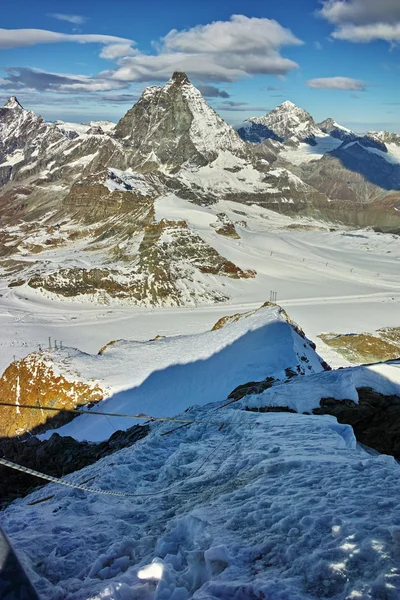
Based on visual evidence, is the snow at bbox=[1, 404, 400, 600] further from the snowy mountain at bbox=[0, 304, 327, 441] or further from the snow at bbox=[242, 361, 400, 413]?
the snowy mountain at bbox=[0, 304, 327, 441]

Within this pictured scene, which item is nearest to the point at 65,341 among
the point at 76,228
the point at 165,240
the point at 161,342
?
the point at 161,342

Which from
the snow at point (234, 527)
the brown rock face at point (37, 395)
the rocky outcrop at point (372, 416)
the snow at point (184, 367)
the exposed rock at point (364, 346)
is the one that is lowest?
the exposed rock at point (364, 346)

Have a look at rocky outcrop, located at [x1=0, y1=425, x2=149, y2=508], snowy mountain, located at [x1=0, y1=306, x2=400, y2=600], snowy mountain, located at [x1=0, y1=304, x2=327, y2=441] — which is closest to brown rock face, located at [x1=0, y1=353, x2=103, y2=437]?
snowy mountain, located at [x1=0, y1=304, x2=327, y2=441]

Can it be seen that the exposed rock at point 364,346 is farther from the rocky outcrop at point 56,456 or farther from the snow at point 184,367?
the rocky outcrop at point 56,456

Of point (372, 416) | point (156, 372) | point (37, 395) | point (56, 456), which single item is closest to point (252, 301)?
point (156, 372)

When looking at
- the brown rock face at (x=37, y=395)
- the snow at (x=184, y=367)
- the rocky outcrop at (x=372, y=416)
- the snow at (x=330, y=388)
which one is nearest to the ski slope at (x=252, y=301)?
the snow at (x=184, y=367)

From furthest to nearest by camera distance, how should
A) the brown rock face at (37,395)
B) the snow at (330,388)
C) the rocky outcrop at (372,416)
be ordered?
the brown rock face at (37,395), the snow at (330,388), the rocky outcrop at (372,416)

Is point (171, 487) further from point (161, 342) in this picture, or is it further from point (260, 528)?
point (161, 342)

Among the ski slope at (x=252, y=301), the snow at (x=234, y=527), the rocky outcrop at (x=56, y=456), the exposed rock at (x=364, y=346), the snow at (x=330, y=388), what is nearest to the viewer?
the snow at (x=234, y=527)
